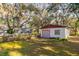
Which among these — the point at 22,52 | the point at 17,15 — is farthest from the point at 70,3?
the point at 22,52

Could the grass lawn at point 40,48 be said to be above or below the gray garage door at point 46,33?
below

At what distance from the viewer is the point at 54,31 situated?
92.9 inches

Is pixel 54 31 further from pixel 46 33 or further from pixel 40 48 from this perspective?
pixel 40 48

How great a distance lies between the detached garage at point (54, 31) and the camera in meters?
2.35

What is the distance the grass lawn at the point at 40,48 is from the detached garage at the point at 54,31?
6cm

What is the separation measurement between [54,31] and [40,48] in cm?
23

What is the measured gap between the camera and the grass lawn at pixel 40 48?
2.34 meters

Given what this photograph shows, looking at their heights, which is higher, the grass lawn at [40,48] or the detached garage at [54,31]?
the detached garage at [54,31]

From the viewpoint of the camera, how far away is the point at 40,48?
2.36 meters

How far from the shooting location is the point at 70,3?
2.36 metres

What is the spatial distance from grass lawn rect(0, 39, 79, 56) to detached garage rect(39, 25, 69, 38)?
0.06 meters

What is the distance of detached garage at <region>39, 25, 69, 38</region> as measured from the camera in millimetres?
2346

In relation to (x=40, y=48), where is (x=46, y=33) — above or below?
above

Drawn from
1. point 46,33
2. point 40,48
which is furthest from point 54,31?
point 40,48
